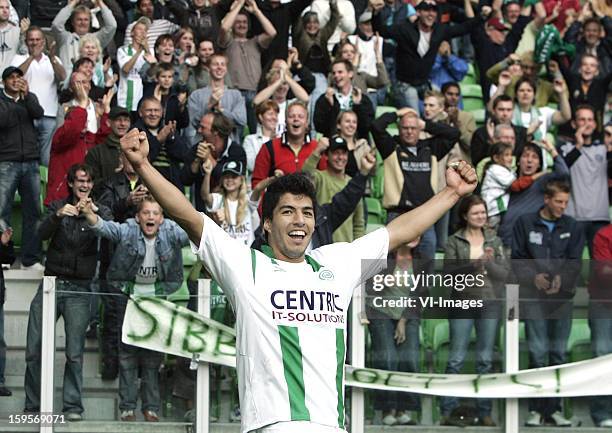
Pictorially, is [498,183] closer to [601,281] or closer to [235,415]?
[601,281]

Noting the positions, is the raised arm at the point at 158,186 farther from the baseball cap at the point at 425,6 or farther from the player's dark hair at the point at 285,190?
the baseball cap at the point at 425,6

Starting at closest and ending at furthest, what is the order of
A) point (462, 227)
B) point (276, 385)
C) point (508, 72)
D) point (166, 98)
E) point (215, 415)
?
point (276, 385), point (215, 415), point (462, 227), point (166, 98), point (508, 72)

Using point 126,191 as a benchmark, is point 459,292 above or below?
below

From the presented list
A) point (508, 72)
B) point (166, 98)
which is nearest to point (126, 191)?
point (166, 98)

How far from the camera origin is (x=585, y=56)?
15664 millimetres

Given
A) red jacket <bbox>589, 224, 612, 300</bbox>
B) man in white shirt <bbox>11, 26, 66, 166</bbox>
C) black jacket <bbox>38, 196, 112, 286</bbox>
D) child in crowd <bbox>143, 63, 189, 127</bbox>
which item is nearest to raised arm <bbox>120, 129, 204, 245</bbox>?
black jacket <bbox>38, 196, 112, 286</bbox>

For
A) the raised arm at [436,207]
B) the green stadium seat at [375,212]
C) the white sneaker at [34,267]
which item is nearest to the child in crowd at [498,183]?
the green stadium seat at [375,212]

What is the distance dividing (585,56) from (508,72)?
0.91 m

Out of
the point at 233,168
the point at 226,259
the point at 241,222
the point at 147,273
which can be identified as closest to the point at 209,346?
the point at 147,273

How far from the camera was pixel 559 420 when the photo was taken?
11125mm

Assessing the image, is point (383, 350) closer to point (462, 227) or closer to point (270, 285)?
point (462, 227)

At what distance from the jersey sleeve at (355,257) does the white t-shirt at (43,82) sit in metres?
7.64

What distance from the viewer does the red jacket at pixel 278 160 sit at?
13.1 m

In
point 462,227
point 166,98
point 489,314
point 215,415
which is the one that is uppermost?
point 166,98
